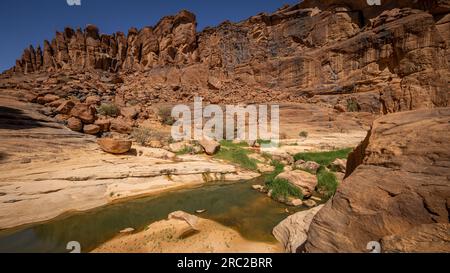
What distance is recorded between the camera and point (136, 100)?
2972 centimetres

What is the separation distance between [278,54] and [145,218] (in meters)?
42.1

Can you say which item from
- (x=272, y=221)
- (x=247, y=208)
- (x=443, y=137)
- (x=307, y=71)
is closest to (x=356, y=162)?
(x=443, y=137)

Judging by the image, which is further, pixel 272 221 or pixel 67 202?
pixel 67 202

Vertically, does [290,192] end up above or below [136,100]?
below

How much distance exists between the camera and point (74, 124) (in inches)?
574

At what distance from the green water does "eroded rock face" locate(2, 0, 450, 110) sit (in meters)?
23.4

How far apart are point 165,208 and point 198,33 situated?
4577cm

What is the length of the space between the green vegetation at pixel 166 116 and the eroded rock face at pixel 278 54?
5.12 metres

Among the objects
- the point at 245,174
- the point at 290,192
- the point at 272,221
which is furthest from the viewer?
the point at 245,174

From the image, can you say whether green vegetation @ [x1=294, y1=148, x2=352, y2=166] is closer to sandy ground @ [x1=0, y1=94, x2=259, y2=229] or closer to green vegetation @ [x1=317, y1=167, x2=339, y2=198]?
green vegetation @ [x1=317, y1=167, x2=339, y2=198]

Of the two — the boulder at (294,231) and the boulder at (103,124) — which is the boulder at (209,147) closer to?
the boulder at (103,124)

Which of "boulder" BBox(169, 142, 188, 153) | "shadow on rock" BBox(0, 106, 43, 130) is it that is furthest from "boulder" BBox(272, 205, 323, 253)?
"shadow on rock" BBox(0, 106, 43, 130)
